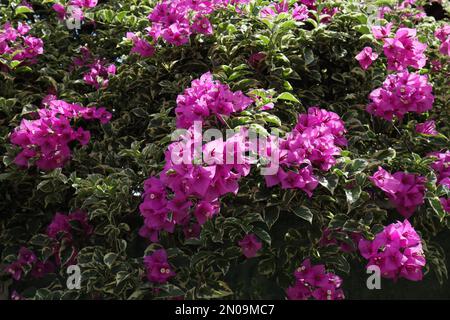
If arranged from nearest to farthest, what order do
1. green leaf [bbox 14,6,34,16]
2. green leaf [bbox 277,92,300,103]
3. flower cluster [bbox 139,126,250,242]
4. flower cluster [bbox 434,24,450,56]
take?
flower cluster [bbox 139,126,250,242], green leaf [bbox 277,92,300,103], flower cluster [bbox 434,24,450,56], green leaf [bbox 14,6,34,16]

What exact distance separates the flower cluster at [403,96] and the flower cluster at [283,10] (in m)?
0.40

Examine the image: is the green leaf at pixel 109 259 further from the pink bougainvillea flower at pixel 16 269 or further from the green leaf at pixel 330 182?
the green leaf at pixel 330 182

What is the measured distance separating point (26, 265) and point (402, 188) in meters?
1.26

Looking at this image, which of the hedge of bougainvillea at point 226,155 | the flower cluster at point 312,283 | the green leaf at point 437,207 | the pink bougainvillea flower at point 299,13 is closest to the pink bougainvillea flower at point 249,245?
the hedge of bougainvillea at point 226,155

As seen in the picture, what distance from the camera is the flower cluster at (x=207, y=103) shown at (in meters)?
1.64

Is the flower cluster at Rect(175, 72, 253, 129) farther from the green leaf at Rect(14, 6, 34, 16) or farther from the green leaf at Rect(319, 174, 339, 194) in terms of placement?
the green leaf at Rect(14, 6, 34, 16)

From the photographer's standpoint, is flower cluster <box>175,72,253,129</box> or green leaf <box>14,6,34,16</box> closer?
flower cluster <box>175,72,253,129</box>

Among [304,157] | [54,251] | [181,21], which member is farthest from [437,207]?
[54,251]

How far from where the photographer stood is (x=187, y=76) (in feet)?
6.84

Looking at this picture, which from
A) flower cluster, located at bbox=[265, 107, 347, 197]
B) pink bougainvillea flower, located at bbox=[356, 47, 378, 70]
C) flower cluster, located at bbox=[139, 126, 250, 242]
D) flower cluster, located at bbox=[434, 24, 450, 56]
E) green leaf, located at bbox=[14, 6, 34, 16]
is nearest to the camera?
flower cluster, located at bbox=[139, 126, 250, 242]

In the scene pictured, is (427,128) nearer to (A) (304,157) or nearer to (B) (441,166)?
(B) (441,166)

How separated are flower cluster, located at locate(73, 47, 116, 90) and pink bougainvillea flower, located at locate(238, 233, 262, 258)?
89 centimetres

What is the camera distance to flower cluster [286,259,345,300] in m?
1.69

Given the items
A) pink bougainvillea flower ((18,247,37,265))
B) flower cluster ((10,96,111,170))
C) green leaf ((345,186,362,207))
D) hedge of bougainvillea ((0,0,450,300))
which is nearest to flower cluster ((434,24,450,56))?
hedge of bougainvillea ((0,0,450,300))
